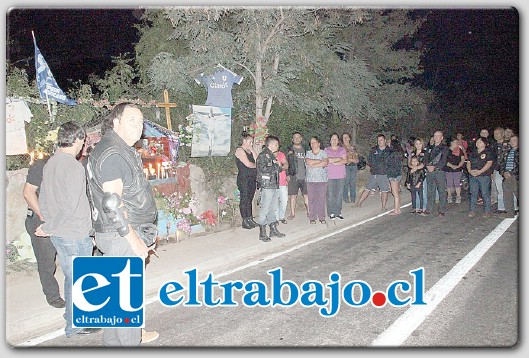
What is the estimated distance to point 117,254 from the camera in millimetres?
3977

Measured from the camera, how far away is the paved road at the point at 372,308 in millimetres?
4754

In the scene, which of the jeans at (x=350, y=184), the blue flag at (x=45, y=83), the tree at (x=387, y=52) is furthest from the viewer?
the tree at (x=387, y=52)

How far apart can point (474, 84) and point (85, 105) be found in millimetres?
34974

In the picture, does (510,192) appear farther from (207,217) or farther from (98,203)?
(98,203)

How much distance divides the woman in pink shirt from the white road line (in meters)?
3.12

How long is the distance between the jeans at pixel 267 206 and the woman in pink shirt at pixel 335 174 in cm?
230

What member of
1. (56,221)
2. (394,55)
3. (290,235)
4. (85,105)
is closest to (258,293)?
(56,221)

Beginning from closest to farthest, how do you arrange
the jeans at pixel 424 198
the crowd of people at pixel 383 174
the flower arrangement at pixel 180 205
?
the flower arrangement at pixel 180 205, the crowd of people at pixel 383 174, the jeans at pixel 424 198

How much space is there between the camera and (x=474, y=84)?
121ft

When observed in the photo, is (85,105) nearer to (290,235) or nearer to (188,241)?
(188,241)

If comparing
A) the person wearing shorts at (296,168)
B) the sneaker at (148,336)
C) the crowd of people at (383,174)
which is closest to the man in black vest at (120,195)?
the sneaker at (148,336)

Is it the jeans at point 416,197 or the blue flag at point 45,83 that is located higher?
the blue flag at point 45,83

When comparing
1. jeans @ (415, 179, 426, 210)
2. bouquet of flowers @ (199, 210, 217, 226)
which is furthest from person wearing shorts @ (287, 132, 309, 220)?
jeans @ (415, 179, 426, 210)

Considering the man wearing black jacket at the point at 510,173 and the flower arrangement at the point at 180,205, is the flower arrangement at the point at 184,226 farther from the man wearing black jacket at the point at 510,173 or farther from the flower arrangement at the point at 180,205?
the man wearing black jacket at the point at 510,173
